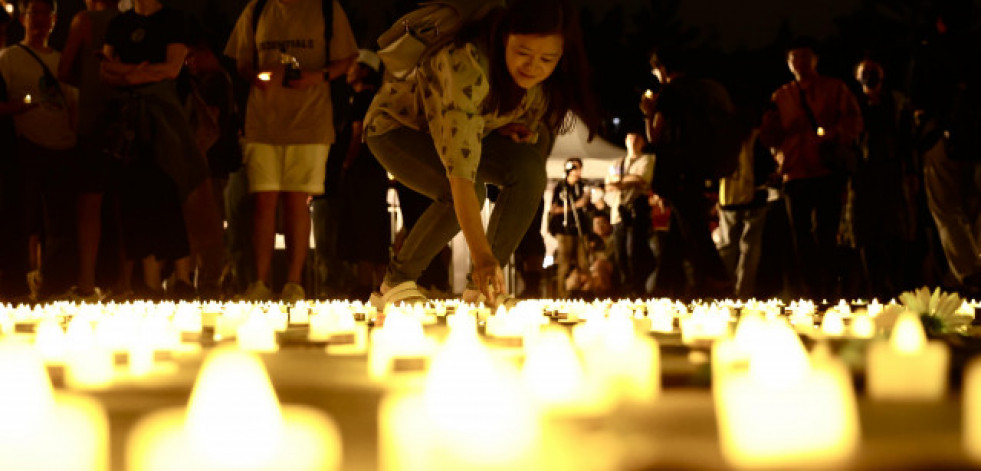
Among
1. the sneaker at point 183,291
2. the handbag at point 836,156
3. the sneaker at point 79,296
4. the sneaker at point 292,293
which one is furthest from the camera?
the sneaker at point 183,291

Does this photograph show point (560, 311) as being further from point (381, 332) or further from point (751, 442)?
point (751, 442)

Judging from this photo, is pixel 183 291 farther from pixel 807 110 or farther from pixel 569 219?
pixel 569 219

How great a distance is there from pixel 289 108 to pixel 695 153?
271cm

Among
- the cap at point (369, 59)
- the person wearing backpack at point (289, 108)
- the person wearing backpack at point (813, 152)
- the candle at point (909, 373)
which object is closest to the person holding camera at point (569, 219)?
the cap at point (369, 59)

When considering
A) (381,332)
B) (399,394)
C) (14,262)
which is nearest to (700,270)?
(14,262)

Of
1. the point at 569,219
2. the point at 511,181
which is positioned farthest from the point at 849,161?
the point at 569,219

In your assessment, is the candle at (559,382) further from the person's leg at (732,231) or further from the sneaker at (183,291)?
the person's leg at (732,231)

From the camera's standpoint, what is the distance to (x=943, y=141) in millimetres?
8719

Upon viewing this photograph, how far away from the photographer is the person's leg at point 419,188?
625 cm

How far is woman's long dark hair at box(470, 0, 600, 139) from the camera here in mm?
5340

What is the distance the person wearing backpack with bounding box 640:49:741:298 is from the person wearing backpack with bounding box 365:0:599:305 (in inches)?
91.3

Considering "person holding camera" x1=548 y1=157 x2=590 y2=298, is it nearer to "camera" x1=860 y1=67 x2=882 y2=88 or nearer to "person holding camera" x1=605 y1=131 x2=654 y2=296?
"person holding camera" x1=605 y1=131 x2=654 y2=296

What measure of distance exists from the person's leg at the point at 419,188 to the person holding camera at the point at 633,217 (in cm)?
444

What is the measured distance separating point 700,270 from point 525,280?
2.43m
